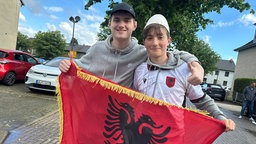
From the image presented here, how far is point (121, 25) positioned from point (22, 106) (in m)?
6.83

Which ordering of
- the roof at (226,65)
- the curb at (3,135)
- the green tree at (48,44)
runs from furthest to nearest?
the roof at (226,65)
the green tree at (48,44)
the curb at (3,135)

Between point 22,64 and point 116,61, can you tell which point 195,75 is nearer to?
point 116,61

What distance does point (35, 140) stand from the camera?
562 centimetres

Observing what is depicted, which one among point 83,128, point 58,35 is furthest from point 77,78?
point 58,35

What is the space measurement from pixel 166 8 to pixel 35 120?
23.0ft

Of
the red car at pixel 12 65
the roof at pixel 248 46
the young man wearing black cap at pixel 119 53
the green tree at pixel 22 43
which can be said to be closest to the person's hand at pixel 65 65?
the young man wearing black cap at pixel 119 53

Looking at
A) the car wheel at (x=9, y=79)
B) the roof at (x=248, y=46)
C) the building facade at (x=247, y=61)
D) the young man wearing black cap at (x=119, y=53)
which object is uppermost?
the roof at (x=248, y=46)

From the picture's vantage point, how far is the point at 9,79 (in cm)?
1270

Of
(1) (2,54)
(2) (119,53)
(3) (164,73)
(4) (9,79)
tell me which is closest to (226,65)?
(4) (9,79)

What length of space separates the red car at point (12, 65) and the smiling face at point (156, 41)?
11.1 m

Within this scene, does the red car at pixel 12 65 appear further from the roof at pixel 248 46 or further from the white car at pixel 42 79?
the roof at pixel 248 46

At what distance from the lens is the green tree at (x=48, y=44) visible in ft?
206

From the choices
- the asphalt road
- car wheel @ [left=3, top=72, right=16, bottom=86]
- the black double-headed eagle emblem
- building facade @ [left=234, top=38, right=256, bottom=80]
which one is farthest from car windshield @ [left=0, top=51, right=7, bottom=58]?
building facade @ [left=234, top=38, right=256, bottom=80]

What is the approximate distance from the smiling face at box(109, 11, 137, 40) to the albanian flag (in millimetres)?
489
